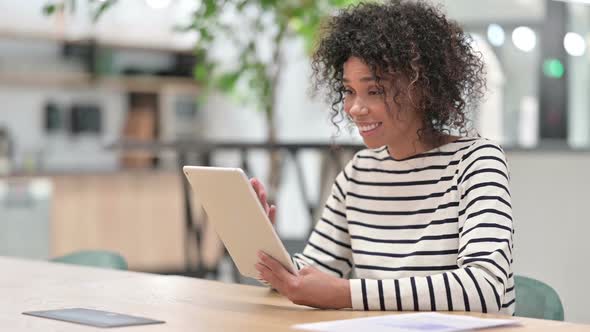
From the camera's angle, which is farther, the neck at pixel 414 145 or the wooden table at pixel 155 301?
the neck at pixel 414 145

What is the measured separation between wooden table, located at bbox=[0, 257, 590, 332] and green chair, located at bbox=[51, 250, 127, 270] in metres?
0.21

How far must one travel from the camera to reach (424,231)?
2.16 metres

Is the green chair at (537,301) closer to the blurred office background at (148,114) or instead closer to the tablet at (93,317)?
the tablet at (93,317)

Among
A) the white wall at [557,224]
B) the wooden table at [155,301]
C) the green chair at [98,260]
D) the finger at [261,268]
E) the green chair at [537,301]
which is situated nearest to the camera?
the wooden table at [155,301]

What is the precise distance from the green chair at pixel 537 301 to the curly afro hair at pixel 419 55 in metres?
0.37

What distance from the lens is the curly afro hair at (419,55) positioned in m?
2.16

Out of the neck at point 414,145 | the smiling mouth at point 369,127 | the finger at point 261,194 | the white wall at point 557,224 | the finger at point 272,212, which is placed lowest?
the white wall at point 557,224

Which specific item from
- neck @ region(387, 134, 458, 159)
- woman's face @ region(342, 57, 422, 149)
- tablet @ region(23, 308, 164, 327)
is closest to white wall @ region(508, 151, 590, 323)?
neck @ region(387, 134, 458, 159)

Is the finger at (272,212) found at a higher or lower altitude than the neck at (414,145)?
lower

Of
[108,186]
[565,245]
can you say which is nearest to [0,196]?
[108,186]

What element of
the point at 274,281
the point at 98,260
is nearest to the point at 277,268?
the point at 274,281

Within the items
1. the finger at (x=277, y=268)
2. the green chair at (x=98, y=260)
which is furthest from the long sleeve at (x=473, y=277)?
the green chair at (x=98, y=260)

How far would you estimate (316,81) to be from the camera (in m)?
2.46

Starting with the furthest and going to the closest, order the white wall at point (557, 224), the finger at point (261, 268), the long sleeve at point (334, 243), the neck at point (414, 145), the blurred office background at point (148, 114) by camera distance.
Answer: the blurred office background at point (148, 114) → the white wall at point (557, 224) → the long sleeve at point (334, 243) → the neck at point (414, 145) → the finger at point (261, 268)
